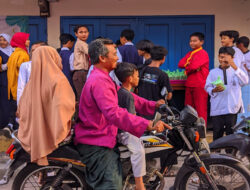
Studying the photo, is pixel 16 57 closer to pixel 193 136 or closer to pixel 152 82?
pixel 152 82

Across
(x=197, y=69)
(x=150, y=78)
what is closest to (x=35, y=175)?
(x=150, y=78)

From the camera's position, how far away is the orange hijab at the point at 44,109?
118 inches

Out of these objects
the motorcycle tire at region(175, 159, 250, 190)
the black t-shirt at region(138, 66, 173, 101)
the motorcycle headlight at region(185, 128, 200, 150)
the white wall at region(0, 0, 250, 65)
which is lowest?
the motorcycle tire at region(175, 159, 250, 190)

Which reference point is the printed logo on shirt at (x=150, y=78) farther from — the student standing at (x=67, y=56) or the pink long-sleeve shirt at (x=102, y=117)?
the pink long-sleeve shirt at (x=102, y=117)

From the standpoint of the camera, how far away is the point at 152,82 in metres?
5.06

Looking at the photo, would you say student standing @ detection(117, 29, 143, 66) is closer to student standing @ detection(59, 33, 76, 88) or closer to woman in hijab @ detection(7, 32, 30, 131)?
student standing @ detection(59, 33, 76, 88)

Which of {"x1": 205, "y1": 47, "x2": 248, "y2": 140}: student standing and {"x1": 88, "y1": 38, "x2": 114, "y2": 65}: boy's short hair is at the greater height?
{"x1": 88, "y1": 38, "x2": 114, "y2": 65}: boy's short hair

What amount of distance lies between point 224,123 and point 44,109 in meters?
3.14

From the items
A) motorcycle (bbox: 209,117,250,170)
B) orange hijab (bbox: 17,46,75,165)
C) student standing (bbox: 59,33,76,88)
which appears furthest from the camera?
student standing (bbox: 59,33,76,88)

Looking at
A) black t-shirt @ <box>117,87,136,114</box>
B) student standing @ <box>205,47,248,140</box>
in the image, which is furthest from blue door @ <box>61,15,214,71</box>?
black t-shirt @ <box>117,87,136,114</box>

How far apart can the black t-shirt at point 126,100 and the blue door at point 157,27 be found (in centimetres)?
513

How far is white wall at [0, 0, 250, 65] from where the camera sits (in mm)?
8195

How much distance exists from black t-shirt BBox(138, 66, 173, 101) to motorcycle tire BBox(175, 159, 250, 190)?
176 cm

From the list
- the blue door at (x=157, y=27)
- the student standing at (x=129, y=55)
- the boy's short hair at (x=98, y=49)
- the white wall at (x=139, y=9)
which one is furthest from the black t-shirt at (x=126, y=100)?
the white wall at (x=139, y=9)
